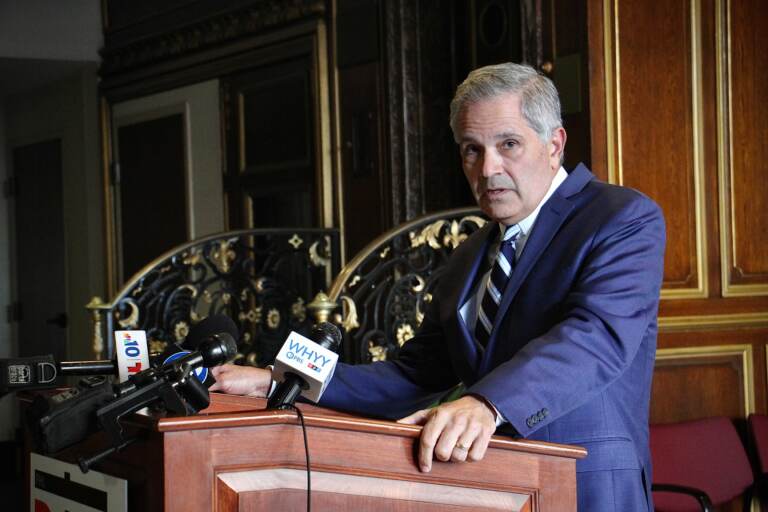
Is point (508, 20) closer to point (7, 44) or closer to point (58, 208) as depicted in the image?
point (7, 44)

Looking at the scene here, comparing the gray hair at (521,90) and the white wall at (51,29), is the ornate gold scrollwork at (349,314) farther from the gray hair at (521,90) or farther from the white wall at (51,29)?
the white wall at (51,29)

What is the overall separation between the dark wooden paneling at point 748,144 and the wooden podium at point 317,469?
3.33m

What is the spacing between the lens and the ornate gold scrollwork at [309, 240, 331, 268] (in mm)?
5746

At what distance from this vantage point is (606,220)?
2.14 metres

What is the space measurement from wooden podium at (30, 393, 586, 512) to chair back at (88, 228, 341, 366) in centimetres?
342

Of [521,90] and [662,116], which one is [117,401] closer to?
[521,90]

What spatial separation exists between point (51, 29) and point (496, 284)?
624cm

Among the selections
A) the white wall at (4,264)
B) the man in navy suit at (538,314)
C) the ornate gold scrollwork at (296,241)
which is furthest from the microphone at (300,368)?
the white wall at (4,264)

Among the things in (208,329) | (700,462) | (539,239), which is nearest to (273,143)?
(700,462)

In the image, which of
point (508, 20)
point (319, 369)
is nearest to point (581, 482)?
point (319, 369)

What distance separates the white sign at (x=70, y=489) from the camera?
152 centimetres

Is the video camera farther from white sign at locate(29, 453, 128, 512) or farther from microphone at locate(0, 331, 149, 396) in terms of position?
microphone at locate(0, 331, 149, 396)

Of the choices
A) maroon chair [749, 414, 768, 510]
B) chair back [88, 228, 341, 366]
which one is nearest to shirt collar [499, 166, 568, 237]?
maroon chair [749, 414, 768, 510]

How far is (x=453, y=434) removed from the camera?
1.60m
